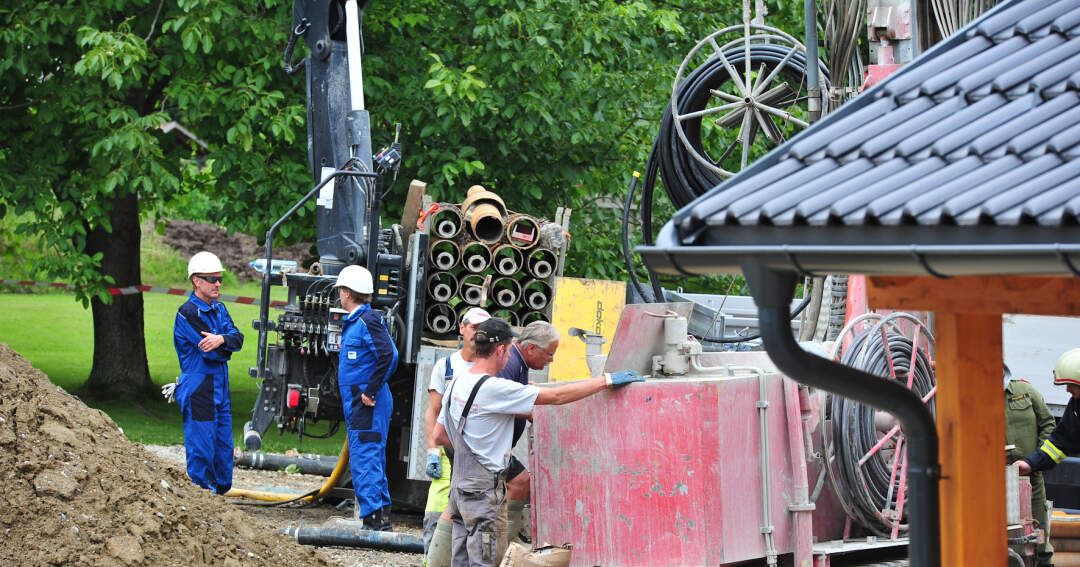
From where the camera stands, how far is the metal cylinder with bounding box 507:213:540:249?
973 centimetres

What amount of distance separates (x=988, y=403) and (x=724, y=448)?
2.86 m

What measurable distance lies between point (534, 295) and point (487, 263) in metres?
0.51

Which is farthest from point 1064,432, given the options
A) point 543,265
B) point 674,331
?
point 543,265

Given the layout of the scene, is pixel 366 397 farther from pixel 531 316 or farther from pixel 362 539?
pixel 531 316

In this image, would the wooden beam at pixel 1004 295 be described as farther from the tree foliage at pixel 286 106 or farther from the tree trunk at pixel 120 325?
the tree trunk at pixel 120 325

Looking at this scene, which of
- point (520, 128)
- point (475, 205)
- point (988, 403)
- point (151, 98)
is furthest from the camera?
point (151, 98)

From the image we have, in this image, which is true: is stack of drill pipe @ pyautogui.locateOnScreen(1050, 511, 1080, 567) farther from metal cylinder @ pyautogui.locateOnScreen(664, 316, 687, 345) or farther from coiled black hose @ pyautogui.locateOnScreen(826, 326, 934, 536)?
metal cylinder @ pyautogui.locateOnScreen(664, 316, 687, 345)

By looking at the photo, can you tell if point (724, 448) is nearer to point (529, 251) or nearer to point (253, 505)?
point (529, 251)

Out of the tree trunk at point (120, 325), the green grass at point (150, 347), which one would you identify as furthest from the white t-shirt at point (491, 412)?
the tree trunk at point (120, 325)

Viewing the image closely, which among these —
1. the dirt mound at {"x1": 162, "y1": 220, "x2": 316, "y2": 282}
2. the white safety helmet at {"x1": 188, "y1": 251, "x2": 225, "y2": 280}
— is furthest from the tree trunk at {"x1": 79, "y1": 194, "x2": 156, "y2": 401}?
the dirt mound at {"x1": 162, "y1": 220, "x2": 316, "y2": 282}

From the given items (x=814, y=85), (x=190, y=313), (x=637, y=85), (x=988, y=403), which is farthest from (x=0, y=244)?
(x=988, y=403)

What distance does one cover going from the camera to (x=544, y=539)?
6.93 metres

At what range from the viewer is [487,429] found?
6.30m

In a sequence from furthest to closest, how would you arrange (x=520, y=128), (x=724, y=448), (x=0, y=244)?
(x=0, y=244)
(x=520, y=128)
(x=724, y=448)
